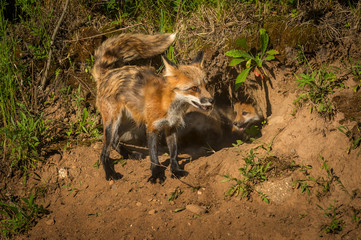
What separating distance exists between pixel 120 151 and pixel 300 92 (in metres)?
2.79

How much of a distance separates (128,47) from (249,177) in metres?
2.70

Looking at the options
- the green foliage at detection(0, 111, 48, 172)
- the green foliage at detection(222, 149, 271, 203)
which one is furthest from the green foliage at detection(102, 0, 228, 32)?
the green foliage at detection(222, 149, 271, 203)

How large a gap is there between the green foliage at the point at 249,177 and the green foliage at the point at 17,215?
2323mm

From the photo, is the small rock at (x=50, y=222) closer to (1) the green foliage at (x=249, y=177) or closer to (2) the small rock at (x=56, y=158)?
(2) the small rock at (x=56, y=158)

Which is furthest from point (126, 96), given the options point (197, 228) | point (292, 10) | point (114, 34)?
point (292, 10)

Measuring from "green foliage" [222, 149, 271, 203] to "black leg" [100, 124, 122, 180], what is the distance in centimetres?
151

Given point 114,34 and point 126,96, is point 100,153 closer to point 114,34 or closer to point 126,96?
point 126,96

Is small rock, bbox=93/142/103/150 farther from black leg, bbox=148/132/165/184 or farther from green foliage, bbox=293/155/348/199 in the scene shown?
green foliage, bbox=293/155/348/199

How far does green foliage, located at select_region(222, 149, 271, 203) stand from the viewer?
11.2 ft

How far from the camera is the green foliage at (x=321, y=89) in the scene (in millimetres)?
3674

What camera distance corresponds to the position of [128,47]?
461 centimetres

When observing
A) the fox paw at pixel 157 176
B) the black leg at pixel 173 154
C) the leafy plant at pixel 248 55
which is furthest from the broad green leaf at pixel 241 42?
the fox paw at pixel 157 176

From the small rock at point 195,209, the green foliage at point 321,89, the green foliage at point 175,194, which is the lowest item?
the green foliage at point 175,194

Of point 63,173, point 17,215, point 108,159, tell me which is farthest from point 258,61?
point 17,215
